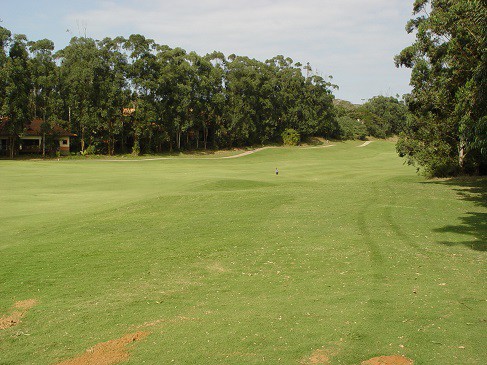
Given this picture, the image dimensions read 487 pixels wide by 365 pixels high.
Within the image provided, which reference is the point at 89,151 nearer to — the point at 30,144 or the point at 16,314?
the point at 30,144

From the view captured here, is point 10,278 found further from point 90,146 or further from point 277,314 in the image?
point 90,146

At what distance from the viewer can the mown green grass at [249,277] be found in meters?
7.68

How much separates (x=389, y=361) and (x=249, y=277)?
5.27 metres

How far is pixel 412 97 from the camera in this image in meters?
30.2

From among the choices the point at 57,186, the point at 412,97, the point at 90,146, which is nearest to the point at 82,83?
the point at 90,146

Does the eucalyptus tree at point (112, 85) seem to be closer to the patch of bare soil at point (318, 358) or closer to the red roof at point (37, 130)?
the red roof at point (37, 130)

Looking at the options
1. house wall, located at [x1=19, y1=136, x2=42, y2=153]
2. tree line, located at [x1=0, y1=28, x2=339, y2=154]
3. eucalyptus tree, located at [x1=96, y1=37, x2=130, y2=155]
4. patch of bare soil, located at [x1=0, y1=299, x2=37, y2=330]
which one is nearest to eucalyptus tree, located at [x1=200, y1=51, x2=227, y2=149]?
tree line, located at [x1=0, y1=28, x2=339, y2=154]

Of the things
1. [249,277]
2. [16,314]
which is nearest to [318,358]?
[249,277]

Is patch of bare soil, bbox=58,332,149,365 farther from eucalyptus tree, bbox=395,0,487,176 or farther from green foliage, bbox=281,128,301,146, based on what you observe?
green foliage, bbox=281,128,301,146

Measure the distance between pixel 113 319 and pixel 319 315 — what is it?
4107mm

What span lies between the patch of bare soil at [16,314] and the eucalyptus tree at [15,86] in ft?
198

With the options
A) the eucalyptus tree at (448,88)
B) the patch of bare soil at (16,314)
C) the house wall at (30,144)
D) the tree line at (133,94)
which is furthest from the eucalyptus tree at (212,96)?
the patch of bare soil at (16,314)

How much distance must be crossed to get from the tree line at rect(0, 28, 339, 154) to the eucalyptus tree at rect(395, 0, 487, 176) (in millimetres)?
48871

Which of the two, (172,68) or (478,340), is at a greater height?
(172,68)
